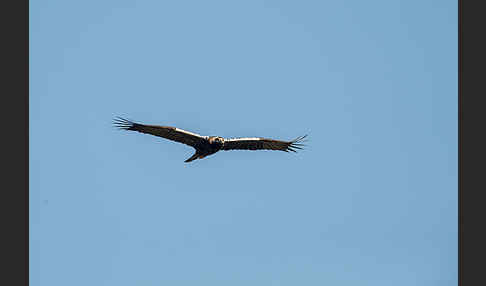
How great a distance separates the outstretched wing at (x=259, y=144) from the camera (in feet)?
92.7

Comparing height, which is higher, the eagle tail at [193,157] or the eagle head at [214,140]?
the eagle head at [214,140]

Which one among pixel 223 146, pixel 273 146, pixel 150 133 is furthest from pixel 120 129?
pixel 273 146

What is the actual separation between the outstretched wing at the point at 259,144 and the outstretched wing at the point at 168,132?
119 centimetres

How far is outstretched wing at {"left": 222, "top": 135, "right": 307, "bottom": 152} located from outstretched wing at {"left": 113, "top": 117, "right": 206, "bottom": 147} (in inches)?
46.9

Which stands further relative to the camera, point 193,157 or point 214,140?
point 193,157

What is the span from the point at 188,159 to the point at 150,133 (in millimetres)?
1574

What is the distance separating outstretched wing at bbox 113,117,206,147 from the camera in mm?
27312

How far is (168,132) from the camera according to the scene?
2770 cm

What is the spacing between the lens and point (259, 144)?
1141 inches

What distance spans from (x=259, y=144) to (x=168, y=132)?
3.38 metres

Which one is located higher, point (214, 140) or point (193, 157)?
point (214, 140)

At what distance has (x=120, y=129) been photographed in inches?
1083

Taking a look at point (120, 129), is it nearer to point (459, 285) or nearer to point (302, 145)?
point (302, 145)

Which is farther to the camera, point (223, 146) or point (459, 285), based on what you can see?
point (223, 146)
